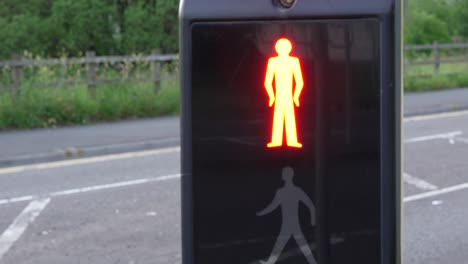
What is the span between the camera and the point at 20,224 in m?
7.48

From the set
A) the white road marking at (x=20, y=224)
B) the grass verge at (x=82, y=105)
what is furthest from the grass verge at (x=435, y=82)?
the white road marking at (x=20, y=224)

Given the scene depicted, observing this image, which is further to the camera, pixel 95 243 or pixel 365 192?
pixel 95 243

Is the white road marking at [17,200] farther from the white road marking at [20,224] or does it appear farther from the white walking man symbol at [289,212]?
the white walking man symbol at [289,212]

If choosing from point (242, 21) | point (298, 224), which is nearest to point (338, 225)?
point (298, 224)

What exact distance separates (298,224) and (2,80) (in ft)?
44.4

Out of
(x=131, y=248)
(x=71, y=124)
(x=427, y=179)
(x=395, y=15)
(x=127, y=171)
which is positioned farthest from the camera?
(x=71, y=124)

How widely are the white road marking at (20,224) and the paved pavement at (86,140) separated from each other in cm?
294

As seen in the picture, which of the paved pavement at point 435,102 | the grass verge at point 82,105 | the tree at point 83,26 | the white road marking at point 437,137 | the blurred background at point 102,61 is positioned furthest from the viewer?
the tree at point 83,26

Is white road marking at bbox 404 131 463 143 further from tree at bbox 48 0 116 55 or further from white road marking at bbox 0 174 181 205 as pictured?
tree at bbox 48 0 116 55

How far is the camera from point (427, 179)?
9281 mm

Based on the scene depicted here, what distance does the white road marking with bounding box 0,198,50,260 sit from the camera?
6.80m

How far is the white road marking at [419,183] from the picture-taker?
878 cm

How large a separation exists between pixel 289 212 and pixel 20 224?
5.54 meters

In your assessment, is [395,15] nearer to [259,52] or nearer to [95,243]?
[259,52]
